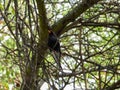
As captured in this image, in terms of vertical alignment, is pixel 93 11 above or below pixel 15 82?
above

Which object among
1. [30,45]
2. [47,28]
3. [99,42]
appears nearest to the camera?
[30,45]

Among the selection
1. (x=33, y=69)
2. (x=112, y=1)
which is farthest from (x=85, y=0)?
(x=33, y=69)

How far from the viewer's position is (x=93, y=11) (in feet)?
8.04

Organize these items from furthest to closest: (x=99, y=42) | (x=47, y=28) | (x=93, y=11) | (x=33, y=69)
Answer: (x=99, y=42), (x=93, y=11), (x=47, y=28), (x=33, y=69)

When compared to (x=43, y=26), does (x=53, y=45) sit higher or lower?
lower

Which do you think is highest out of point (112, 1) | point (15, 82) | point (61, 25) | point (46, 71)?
point (112, 1)

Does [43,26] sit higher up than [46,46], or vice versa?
[43,26]

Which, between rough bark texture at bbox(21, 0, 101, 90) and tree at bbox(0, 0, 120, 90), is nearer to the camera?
tree at bbox(0, 0, 120, 90)

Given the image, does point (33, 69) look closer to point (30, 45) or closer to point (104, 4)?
point (30, 45)

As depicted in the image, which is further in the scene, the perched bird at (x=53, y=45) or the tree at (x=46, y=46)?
the perched bird at (x=53, y=45)

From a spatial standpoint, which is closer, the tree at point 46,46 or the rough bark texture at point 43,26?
the tree at point 46,46

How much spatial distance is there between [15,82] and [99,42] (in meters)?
0.89

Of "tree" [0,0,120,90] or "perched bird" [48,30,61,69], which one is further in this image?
"perched bird" [48,30,61,69]

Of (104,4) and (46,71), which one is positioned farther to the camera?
(104,4)
